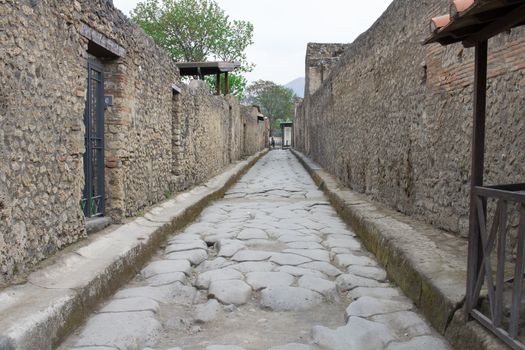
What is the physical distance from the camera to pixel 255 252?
4.37 metres

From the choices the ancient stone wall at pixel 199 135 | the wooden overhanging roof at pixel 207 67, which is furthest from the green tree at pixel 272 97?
the ancient stone wall at pixel 199 135

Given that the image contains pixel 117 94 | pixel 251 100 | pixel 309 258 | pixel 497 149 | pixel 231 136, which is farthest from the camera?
pixel 251 100

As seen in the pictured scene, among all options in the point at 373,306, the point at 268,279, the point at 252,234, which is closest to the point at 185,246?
the point at 252,234

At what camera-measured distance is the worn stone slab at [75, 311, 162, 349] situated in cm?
246

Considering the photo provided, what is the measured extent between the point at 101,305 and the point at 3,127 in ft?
3.95

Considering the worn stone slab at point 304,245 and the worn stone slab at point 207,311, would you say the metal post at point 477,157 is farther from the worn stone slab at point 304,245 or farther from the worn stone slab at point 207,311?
the worn stone slab at point 304,245

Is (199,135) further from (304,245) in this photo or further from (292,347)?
(292,347)

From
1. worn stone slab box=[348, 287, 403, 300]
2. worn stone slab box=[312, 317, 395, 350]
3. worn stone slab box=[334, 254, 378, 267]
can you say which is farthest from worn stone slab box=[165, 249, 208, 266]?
worn stone slab box=[312, 317, 395, 350]

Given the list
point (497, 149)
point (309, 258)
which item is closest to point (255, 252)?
point (309, 258)

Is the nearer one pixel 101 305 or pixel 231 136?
pixel 101 305

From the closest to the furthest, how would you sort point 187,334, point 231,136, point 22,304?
point 22,304, point 187,334, point 231,136

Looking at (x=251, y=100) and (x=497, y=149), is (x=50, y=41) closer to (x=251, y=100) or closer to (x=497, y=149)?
(x=497, y=149)

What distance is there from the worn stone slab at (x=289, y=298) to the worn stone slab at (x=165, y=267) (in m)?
0.86

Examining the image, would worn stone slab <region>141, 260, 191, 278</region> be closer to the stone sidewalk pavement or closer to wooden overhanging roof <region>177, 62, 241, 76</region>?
the stone sidewalk pavement
